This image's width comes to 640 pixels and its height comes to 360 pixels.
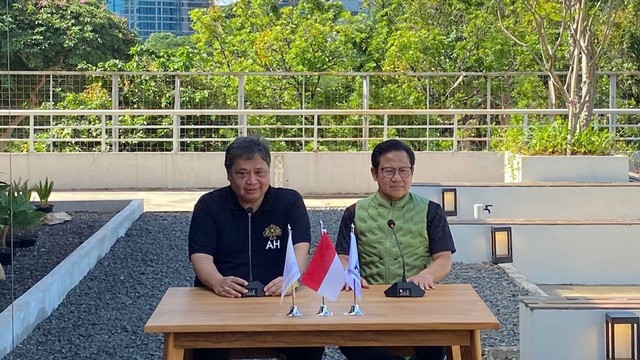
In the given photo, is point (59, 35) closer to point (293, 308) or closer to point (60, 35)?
point (60, 35)

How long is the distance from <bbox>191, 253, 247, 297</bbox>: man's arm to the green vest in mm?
631

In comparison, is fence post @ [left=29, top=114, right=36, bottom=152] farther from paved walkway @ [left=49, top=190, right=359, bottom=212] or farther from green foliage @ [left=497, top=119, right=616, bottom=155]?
green foliage @ [left=497, top=119, right=616, bottom=155]

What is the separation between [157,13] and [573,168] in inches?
274

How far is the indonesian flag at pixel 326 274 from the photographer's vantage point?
328 cm

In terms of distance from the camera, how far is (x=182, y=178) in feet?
45.4

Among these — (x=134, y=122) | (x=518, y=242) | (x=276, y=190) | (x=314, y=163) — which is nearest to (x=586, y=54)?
(x=314, y=163)

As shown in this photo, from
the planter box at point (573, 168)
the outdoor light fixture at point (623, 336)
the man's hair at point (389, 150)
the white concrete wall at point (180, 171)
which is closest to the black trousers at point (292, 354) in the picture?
the man's hair at point (389, 150)

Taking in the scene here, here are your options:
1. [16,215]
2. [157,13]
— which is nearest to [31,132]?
[157,13]

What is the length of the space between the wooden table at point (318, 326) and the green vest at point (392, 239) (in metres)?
0.69

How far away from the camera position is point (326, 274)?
329 centimetres

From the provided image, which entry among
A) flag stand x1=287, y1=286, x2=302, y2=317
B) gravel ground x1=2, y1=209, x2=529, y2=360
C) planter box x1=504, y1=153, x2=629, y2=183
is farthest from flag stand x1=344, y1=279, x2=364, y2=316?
planter box x1=504, y1=153, x2=629, y2=183

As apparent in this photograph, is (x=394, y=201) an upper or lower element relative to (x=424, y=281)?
upper

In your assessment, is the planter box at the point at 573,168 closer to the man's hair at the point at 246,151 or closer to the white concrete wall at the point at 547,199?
the white concrete wall at the point at 547,199

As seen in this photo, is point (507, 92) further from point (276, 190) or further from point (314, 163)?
point (276, 190)
